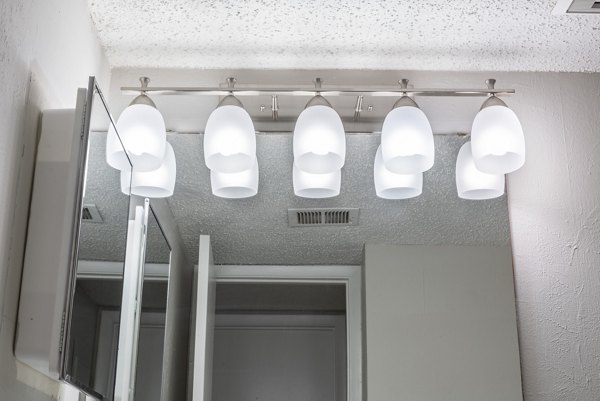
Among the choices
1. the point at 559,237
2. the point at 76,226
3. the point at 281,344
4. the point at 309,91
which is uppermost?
the point at 309,91

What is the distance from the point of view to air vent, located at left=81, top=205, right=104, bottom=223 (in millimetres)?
1396

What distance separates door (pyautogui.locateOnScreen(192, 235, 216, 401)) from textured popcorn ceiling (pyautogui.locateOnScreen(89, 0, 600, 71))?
0.45 m

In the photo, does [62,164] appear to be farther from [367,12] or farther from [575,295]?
[575,295]

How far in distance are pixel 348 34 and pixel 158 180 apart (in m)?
0.53

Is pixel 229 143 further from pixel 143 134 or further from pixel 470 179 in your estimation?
pixel 470 179

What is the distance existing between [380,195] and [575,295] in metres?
0.48

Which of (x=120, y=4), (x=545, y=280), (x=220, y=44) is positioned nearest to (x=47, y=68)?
(x=120, y=4)

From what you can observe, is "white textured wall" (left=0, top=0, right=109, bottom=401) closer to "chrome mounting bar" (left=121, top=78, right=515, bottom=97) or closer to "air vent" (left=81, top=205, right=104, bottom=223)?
"air vent" (left=81, top=205, right=104, bottom=223)

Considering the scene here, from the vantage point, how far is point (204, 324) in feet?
5.68

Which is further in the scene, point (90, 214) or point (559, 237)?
point (559, 237)

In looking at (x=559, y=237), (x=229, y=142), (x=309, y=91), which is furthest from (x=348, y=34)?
(x=559, y=237)

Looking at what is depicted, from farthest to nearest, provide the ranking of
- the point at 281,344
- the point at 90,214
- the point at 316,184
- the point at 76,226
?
1. the point at 316,184
2. the point at 281,344
3. the point at 90,214
4. the point at 76,226

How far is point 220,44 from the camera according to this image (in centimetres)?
188

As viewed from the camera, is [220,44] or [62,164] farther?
[220,44]
